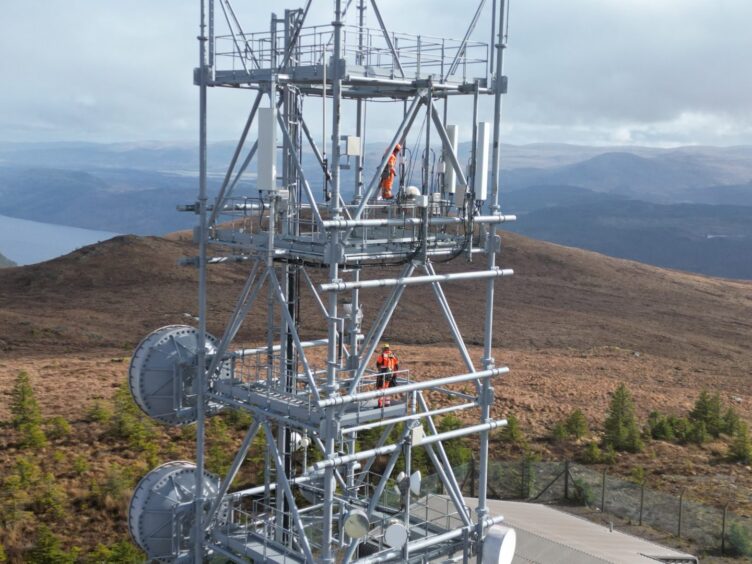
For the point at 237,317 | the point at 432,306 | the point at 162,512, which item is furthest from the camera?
the point at 432,306

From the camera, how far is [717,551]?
25672 millimetres

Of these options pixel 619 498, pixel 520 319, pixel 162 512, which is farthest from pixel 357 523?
pixel 520 319

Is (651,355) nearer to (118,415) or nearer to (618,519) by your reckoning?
(618,519)

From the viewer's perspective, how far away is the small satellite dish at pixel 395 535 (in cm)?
1836

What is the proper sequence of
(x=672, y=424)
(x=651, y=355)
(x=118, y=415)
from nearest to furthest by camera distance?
(x=118, y=415) < (x=672, y=424) < (x=651, y=355)

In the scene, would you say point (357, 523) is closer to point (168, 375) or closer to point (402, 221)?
point (402, 221)

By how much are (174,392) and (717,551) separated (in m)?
15.7

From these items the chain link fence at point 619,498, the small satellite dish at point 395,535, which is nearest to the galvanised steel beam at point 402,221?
the small satellite dish at point 395,535

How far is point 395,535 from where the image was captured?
60.4 ft

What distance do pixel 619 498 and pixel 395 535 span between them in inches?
477

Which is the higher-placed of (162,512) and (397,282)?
(397,282)

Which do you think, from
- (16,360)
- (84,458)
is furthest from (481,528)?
(16,360)

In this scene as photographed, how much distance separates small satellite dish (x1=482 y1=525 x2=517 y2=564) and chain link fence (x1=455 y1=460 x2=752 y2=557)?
26.5 feet

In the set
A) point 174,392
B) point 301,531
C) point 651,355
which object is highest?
point 174,392
